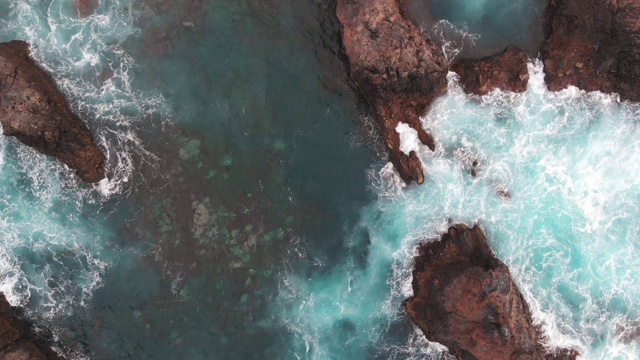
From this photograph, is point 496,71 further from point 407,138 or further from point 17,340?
point 17,340

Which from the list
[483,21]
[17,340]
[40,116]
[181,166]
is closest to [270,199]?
[181,166]

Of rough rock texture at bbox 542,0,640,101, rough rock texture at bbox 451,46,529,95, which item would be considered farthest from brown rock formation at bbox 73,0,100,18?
rough rock texture at bbox 542,0,640,101

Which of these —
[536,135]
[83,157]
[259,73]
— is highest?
[259,73]

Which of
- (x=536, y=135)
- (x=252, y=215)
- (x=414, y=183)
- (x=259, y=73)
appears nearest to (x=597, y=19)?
(x=536, y=135)

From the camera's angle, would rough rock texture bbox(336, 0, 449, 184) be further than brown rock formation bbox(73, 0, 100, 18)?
No

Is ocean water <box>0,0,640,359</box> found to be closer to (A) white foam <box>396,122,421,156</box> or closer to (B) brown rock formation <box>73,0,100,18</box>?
(B) brown rock formation <box>73,0,100,18</box>

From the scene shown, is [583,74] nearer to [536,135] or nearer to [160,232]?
[536,135]

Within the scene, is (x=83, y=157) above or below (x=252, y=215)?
above
